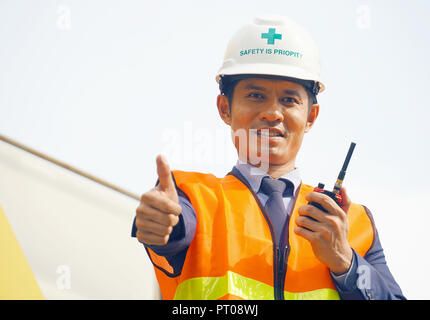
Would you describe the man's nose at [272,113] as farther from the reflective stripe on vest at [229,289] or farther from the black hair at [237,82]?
the reflective stripe on vest at [229,289]

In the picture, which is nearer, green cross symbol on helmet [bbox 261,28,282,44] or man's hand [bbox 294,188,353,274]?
man's hand [bbox 294,188,353,274]

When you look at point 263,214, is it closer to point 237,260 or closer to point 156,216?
point 237,260

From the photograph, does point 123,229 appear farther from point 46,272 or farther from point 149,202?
point 149,202

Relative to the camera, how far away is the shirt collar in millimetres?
2814

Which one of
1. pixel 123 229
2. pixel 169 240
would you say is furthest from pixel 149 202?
pixel 123 229

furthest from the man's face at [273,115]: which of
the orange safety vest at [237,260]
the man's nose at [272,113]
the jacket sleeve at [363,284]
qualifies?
the jacket sleeve at [363,284]

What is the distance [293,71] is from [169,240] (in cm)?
123

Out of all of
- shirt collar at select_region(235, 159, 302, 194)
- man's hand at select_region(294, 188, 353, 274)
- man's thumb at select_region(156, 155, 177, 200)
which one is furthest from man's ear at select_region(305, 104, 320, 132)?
man's thumb at select_region(156, 155, 177, 200)

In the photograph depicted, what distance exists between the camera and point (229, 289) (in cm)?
237

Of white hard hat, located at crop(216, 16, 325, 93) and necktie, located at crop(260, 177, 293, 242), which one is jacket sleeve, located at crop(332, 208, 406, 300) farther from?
white hard hat, located at crop(216, 16, 325, 93)

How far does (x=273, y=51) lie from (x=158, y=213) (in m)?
1.32

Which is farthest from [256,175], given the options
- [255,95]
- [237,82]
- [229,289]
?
[229,289]

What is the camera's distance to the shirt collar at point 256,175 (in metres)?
2.81
